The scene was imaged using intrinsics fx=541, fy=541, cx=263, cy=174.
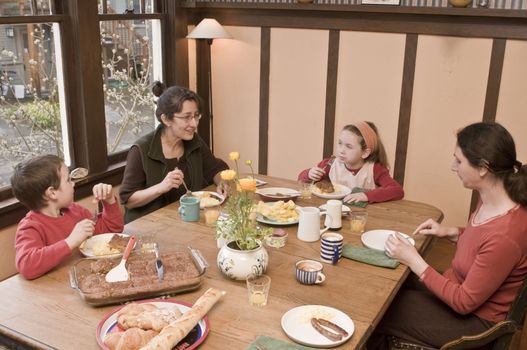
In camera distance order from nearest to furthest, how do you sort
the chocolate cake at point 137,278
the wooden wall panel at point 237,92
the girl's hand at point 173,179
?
1. the chocolate cake at point 137,278
2. the girl's hand at point 173,179
3. the wooden wall panel at point 237,92

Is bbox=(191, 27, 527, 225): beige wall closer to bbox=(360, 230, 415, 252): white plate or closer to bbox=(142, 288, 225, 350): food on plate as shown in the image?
bbox=(360, 230, 415, 252): white plate

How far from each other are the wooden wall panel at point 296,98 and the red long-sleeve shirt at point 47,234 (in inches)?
91.1

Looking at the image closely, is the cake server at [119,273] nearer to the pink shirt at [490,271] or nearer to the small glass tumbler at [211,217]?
the small glass tumbler at [211,217]

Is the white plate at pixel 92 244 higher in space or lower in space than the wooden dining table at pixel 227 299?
higher

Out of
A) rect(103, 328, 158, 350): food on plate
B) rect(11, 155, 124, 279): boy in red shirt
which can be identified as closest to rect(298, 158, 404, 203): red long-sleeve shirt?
rect(11, 155, 124, 279): boy in red shirt

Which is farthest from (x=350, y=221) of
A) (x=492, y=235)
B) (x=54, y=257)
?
(x=54, y=257)

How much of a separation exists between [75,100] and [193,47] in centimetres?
131

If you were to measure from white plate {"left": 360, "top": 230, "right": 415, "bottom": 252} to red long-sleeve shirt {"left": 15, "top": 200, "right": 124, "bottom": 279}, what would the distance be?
0.99 metres

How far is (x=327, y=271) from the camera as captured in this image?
1.88 metres

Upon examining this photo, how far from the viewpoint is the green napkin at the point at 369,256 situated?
6.38 ft

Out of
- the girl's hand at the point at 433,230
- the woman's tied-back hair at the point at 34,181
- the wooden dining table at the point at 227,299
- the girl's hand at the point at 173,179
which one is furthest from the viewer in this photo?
the girl's hand at the point at 173,179

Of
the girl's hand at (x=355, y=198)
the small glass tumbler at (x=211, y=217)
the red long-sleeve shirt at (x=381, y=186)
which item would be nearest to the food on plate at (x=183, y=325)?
the small glass tumbler at (x=211, y=217)

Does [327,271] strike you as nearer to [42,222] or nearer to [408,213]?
[408,213]

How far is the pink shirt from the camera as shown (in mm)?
1768
